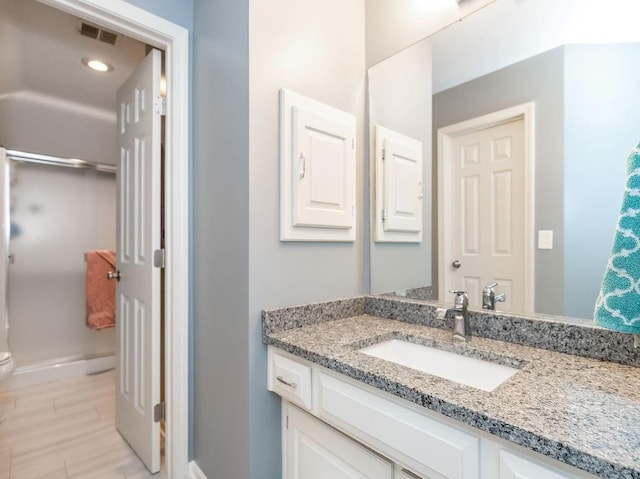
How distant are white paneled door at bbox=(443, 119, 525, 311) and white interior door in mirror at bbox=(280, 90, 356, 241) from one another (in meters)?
0.42

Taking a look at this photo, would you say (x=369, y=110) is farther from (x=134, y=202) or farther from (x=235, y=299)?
(x=134, y=202)

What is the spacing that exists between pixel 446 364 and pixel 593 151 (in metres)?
0.76

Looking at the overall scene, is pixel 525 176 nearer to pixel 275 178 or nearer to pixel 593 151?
pixel 593 151

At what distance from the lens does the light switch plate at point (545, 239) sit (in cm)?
105

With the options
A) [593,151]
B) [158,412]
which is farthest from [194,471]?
[593,151]

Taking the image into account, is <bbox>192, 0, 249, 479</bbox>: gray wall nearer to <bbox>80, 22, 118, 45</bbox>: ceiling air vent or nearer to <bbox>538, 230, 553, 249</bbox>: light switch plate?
<bbox>80, 22, 118, 45</bbox>: ceiling air vent

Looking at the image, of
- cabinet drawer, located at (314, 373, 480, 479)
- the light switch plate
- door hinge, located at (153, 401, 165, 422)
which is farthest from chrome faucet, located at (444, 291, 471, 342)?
door hinge, located at (153, 401, 165, 422)

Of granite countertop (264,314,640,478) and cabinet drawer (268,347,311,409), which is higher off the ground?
granite countertop (264,314,640,478)

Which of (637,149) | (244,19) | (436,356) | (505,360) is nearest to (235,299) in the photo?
(436,356)

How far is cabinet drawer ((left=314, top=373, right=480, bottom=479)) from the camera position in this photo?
26.9 inches

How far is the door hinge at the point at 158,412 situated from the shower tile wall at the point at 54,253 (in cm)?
180

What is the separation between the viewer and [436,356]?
43.5 inches

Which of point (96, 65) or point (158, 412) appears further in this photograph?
point (96, 65)

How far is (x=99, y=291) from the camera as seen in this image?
2771mm
